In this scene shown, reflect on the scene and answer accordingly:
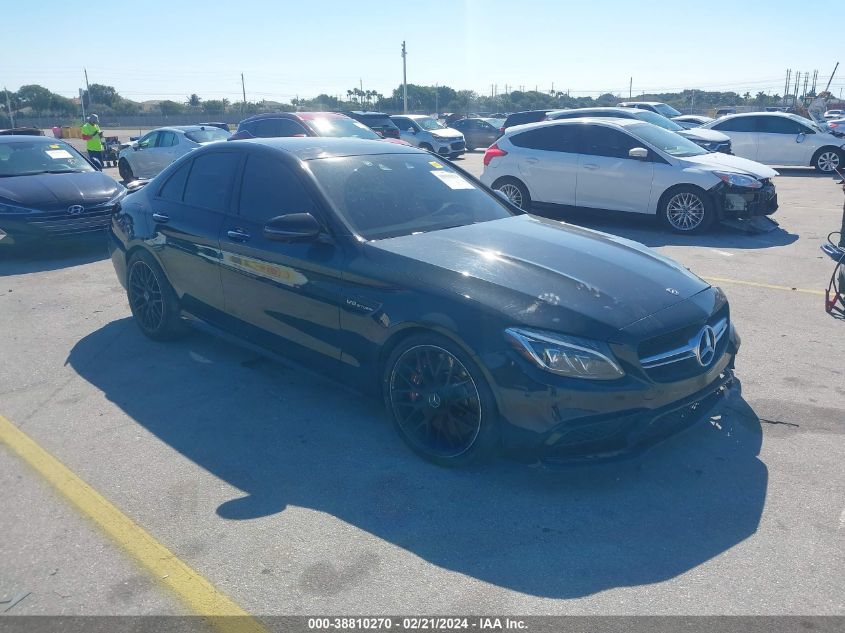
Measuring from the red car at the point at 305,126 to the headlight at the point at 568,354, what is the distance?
10.4 meters

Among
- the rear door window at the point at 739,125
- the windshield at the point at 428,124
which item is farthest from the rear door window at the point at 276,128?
the windshield at the point at 428,124

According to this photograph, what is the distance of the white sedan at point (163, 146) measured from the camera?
16438 millimetres

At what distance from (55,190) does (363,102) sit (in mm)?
73441

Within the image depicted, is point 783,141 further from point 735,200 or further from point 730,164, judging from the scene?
point 735,200

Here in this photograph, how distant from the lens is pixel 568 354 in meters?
3.42

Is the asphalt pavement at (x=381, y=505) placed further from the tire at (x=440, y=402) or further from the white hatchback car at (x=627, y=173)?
the white hatchback car at (x=627, y=173)

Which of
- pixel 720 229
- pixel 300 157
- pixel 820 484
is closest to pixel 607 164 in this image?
pixel 720 229

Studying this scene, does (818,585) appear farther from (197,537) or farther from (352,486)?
(197,537)

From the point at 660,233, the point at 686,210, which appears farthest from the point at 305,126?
the point at 686,210

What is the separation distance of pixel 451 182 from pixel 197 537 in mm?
3003

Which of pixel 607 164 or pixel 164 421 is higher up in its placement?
pixel 607 164

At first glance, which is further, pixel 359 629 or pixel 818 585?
pixel 818 585

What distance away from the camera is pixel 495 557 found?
3113 mm

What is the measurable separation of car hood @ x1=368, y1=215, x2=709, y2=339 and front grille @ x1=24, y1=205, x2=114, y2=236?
20.4 feet
